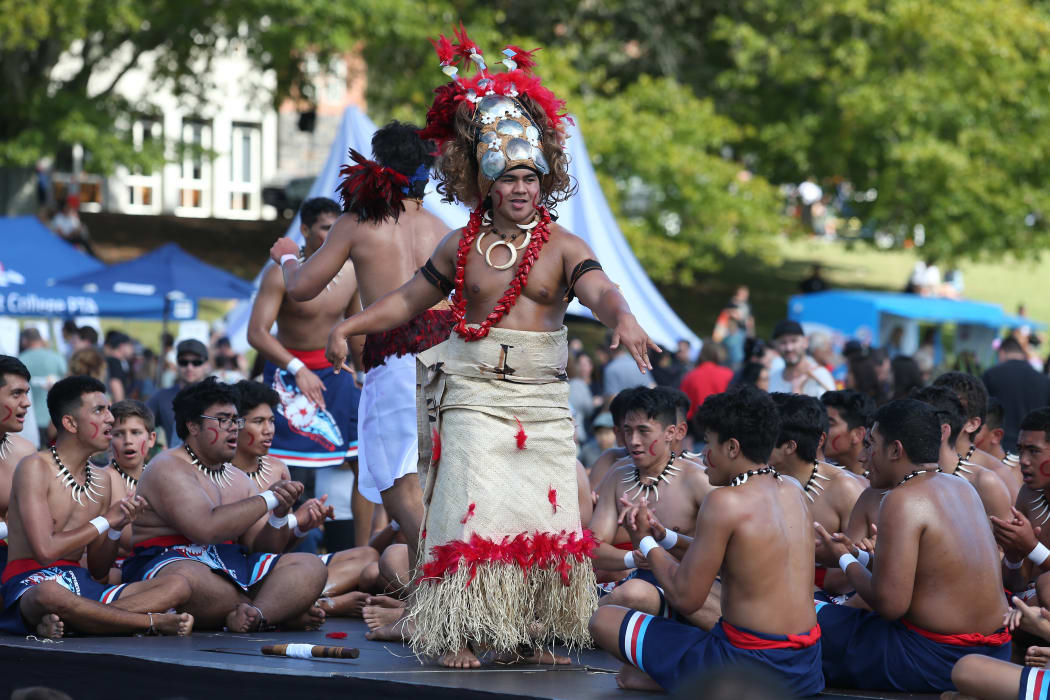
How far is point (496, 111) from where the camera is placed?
536 centimetres

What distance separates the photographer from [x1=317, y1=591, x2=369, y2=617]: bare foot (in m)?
6.94

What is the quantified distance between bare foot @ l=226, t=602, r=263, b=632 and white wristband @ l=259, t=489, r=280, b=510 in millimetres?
471

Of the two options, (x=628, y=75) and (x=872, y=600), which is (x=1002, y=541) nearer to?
(x=872, y=600)

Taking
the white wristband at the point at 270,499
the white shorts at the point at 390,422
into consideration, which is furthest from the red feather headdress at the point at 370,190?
the white wristband at the point at 270,499

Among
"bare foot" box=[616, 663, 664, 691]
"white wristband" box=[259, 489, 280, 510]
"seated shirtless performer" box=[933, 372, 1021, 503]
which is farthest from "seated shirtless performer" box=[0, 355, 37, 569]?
"seated shirtless performer" box=[933, 372, 1021, 503]

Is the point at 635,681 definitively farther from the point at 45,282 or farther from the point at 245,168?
the point at 245,168

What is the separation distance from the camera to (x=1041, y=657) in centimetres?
511

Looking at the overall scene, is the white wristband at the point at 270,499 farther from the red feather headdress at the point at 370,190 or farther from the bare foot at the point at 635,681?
the bare foot at the point at 635,681

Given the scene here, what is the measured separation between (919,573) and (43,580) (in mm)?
3468

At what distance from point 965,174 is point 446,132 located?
1872 cm

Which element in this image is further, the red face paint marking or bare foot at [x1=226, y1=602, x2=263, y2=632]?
the red face paint marking

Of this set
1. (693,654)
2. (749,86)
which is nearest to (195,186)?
(749,86)

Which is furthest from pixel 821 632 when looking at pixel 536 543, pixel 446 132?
pixel 446 132

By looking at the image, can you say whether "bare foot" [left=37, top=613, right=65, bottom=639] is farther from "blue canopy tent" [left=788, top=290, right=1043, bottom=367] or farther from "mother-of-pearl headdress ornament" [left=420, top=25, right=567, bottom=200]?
"blue canopy tent" [left=788, top=290, right=1043, bottom=367]
